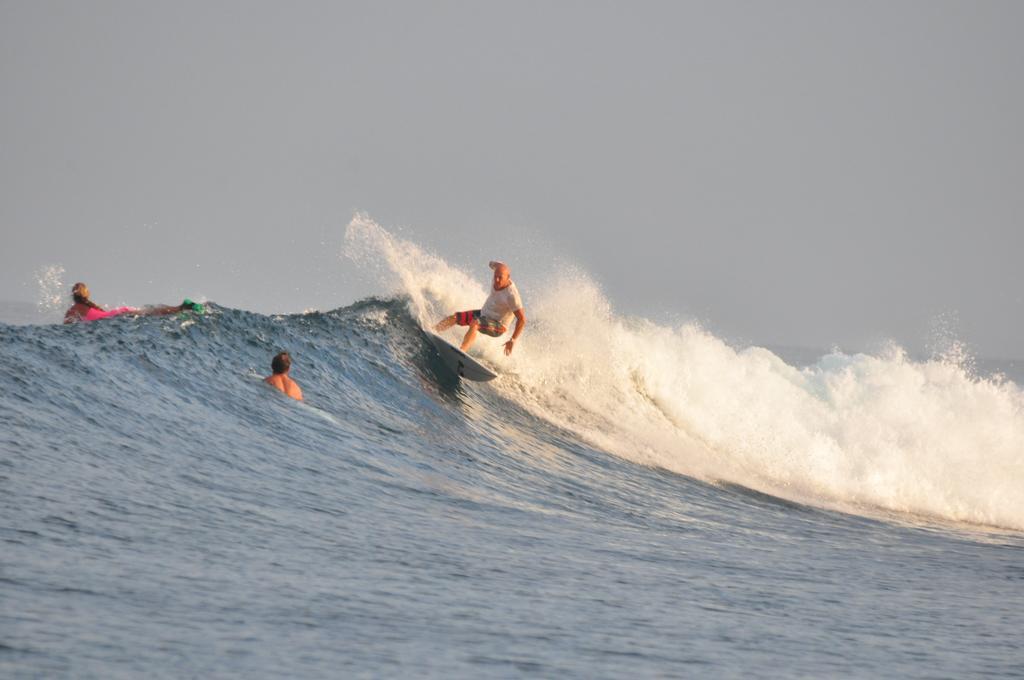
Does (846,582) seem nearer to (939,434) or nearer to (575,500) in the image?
(575,500)

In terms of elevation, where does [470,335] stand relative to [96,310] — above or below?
above

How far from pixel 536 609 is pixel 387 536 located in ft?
5.43

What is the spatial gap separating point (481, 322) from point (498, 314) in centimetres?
31

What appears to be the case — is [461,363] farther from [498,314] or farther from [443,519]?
[443,519]

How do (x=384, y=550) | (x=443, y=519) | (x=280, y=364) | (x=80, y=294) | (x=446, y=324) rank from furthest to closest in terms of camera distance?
(x=446, y=324) → (x=80, y=294) → (x=280, y=364) → (x=443, y=519) → (x=384, y=550)

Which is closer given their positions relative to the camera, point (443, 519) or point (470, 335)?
point (443, 519)

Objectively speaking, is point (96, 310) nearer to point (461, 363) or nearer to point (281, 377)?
point (281, 377)

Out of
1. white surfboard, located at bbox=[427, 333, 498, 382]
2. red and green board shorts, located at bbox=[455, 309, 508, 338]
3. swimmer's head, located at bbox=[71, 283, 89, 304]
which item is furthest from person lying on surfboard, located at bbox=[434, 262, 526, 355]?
swimmer's head, located at bbox=[71, 283, 89, 304]

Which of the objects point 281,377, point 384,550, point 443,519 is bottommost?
point 384,550

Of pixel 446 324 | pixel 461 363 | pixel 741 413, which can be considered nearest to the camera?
pixel 461 363

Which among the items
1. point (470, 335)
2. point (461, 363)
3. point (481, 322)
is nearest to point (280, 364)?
point (461, 363)

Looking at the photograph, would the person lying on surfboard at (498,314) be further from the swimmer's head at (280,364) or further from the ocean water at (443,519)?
the swimmer's head at (280,364)

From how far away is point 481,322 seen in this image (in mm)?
14711

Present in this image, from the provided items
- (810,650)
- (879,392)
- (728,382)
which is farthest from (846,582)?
(879,392)
